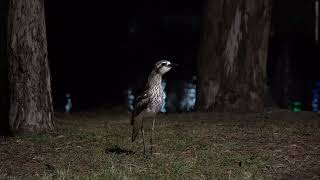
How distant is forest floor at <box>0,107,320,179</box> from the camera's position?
8523mm

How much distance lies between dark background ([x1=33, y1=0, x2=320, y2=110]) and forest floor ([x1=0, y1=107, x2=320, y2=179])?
10.6 m

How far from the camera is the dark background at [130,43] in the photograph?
81.3 feet

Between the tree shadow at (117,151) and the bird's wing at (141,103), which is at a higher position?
the bird's wing at (141,103)

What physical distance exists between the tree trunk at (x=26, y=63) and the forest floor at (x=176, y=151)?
0.41 m

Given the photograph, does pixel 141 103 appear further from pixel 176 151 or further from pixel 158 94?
pixel 176 151

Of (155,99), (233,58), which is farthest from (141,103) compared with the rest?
(233,58)

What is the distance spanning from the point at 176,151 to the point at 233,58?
531 centimetres

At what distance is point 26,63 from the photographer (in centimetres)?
1105

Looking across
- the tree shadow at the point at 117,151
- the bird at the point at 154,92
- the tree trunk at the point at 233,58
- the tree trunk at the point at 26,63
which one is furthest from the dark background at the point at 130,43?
the bird at the point at 154,92

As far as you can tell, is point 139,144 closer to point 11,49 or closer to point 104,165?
point 104,165

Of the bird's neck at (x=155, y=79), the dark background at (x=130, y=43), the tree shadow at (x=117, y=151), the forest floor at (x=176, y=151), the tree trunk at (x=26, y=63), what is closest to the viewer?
the forest floor at (x=176, y=151)

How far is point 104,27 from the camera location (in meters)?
28.7

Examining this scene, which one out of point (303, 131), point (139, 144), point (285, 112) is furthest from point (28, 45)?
point (285, 112)

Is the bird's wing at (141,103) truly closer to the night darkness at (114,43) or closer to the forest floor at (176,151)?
the forest floor at (176,151)
